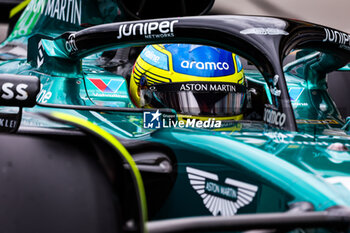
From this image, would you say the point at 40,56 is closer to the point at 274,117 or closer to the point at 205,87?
the point at 205,87

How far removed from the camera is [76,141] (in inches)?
34.8

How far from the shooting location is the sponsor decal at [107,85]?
2.19m

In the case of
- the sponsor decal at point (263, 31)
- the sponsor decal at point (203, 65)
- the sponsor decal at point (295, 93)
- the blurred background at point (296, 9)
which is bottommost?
the sponsor decal at point (295, 93)

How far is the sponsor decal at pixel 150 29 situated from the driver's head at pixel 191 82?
36 centimetres

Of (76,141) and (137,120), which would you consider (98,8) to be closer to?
(137,120)

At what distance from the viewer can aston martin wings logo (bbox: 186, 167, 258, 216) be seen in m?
1.03

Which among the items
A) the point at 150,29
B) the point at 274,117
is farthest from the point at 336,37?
the point at 150,29

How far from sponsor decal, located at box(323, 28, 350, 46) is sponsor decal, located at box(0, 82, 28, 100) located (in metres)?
1.00

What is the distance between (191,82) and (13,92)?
0.88 meters

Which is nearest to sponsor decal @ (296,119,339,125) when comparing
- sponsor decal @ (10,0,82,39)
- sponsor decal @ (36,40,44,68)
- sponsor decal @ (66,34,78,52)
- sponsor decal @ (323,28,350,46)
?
sponsor decal @ (323,28,350,46)

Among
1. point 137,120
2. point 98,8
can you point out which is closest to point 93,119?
point 137,120

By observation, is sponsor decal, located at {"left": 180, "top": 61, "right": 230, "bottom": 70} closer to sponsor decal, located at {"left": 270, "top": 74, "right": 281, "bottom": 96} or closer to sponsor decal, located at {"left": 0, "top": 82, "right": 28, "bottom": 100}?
sponsor decal, located at {"left": 270, "top": 74, "right": 281, "bottom": 96}

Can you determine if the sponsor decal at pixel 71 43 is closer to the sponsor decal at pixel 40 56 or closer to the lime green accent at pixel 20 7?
the sponsor decal at pixel 40 56

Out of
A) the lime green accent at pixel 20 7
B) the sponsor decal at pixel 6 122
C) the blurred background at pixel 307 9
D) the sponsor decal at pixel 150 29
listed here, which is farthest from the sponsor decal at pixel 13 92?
the blurred background at pixel 307 9
